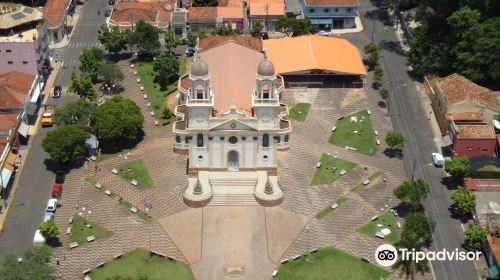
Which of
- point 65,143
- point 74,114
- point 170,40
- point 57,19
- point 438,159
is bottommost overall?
point 438,159

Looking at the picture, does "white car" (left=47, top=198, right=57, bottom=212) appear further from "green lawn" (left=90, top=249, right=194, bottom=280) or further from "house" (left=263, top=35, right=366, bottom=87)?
"house" (left=263, top=35, right=366, bottom=87)

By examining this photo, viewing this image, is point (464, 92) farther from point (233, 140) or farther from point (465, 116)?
point (233, 140)

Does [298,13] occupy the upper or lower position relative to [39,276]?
upper

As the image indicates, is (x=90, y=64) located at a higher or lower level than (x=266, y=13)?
lower

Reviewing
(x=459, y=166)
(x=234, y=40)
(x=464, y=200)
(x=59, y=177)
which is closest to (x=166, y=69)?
(x=234, y=40)

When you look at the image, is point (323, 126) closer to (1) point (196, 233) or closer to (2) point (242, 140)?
(2) point (242, 140)

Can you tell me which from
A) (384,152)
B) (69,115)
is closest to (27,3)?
(69,115)

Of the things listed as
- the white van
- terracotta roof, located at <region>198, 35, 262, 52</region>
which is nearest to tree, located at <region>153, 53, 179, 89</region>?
terracotta roof, located at <region>198, 35, 262, 52</region>
